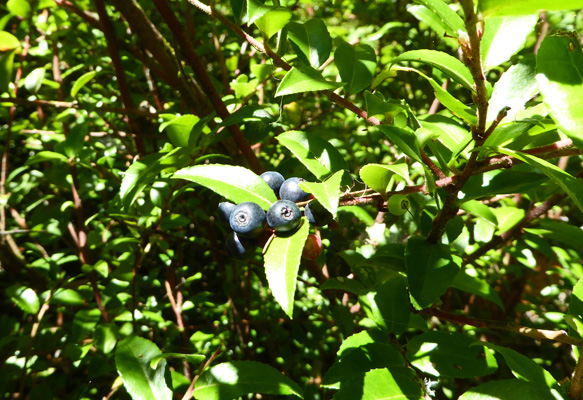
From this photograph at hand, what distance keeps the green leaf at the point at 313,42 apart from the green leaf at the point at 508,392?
746 millimetres

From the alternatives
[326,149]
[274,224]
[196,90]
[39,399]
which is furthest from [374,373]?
[39,399]

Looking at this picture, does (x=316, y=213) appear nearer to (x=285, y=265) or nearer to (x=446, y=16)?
(x=285, y=265)

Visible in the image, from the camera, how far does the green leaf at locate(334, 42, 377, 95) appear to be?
3.05 feet

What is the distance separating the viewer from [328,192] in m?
0.66

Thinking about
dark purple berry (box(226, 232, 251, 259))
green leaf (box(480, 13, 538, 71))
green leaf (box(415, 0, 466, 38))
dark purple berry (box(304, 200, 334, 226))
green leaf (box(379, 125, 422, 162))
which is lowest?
dark purple berry (box(226, 232, 251, 259))

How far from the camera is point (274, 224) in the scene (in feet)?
2.37

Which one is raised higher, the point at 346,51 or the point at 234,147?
the point at 346,51

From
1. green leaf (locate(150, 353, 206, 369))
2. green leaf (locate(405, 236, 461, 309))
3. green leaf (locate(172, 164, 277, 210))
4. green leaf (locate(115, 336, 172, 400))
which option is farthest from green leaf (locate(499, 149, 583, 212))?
green leaf (locate(115, 336, 172, 400))

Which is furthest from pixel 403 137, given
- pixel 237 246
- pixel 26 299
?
pixel 26 299

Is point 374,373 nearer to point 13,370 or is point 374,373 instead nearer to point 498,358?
point 498,358

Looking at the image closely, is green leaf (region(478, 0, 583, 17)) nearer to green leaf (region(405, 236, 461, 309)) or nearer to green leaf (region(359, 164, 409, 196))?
green leaf (region(359, 164, 409, 196))

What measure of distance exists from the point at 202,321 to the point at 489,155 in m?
1.56

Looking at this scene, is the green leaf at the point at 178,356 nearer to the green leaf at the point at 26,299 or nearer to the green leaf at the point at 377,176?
the green leaf at the point at 377,176

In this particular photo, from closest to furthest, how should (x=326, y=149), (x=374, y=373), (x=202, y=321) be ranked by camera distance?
(x=374, y=373) → (x=326, y=149) → (x=202, y=321)
